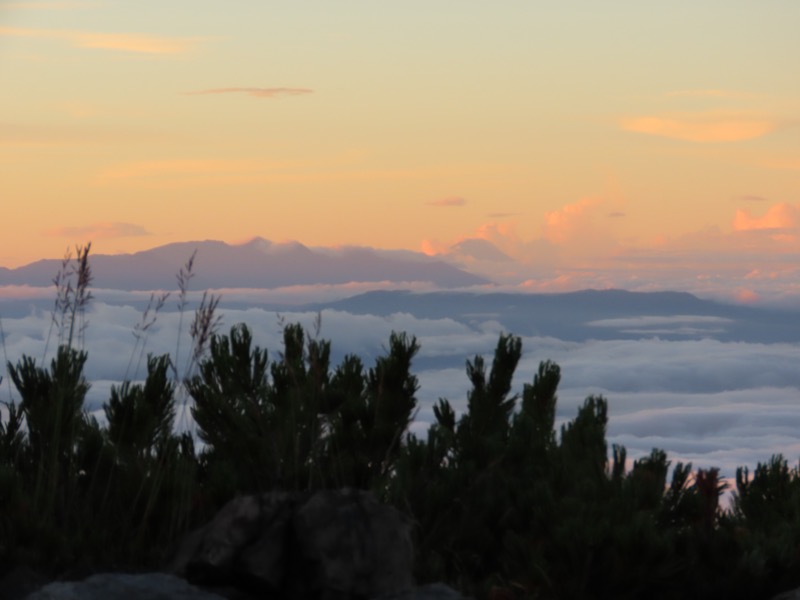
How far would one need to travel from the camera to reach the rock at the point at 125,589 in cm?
460

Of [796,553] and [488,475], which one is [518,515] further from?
[796,553]

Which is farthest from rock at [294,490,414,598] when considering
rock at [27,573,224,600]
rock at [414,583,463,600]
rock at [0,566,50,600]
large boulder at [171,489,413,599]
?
rock at [0,566,50,600]

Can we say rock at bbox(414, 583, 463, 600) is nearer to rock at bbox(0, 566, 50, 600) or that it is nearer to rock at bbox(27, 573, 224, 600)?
rock at bbox(27, 573, 224, 600)

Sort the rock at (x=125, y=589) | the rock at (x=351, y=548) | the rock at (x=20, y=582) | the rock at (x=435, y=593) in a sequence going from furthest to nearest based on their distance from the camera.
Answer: the rock at (x=20, y=582) → the rock at (x=351, y=548) → the rock at (x=435, y=593) → the rock at (x=125, y=589)

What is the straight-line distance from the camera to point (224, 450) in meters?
8.20

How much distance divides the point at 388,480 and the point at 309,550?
8.10 feet

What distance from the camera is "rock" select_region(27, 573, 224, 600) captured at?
15.1ft

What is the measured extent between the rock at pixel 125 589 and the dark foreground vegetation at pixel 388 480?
1174mm

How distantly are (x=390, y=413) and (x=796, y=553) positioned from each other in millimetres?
3382

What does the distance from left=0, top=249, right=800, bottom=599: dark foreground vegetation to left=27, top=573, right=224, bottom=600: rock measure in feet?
3.85

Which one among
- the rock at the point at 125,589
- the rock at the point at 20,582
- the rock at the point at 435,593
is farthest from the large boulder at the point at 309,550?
the rock at the point at 20,582

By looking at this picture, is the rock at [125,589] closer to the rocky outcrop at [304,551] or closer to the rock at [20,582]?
the rocky outcrop at [304,551]

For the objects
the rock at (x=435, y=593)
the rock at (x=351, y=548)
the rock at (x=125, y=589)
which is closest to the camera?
the rock at (x=125, y=589)

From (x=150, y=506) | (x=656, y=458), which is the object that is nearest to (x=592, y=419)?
(x=656, y=458)
